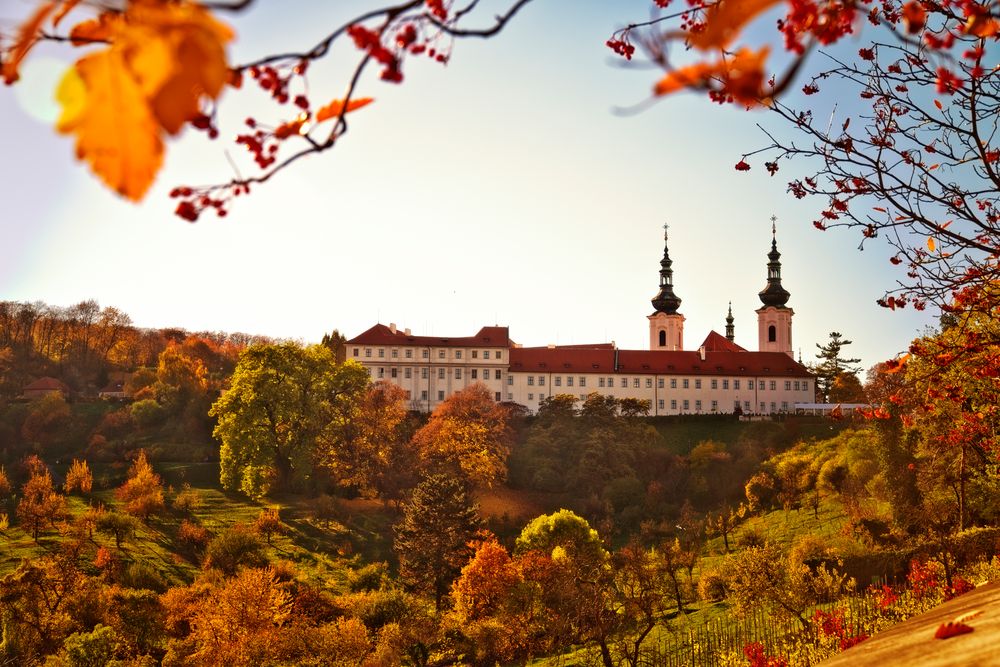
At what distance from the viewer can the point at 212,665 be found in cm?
1596

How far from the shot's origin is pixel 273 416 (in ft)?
129

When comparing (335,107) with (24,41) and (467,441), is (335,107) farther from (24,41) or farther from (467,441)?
(467,441)

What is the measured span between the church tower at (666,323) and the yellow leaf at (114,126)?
7438cm

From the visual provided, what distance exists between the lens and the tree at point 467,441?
3869 centimetres

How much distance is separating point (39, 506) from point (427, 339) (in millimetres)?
38384

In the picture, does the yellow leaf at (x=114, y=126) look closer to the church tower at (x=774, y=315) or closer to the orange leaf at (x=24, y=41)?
the orange leaf at (x=24, y=41)

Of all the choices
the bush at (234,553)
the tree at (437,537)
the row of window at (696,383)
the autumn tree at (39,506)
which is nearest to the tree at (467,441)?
the tree at (437,537)

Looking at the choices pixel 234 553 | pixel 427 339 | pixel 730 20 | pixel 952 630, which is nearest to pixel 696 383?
pixel 427 339

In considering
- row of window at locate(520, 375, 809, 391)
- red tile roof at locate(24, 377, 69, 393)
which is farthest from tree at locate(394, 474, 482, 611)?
red tile roof at locate(24, 377, 69, 393)

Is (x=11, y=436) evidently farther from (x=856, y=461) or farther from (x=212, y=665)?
(x=856, y=461)

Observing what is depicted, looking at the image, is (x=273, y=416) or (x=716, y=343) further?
(x=716, y=343)

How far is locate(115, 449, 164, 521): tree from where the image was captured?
3238 centimetres

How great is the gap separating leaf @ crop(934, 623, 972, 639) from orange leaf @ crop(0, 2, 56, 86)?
7.79 ft

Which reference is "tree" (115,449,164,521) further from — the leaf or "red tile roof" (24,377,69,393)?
the leaf
